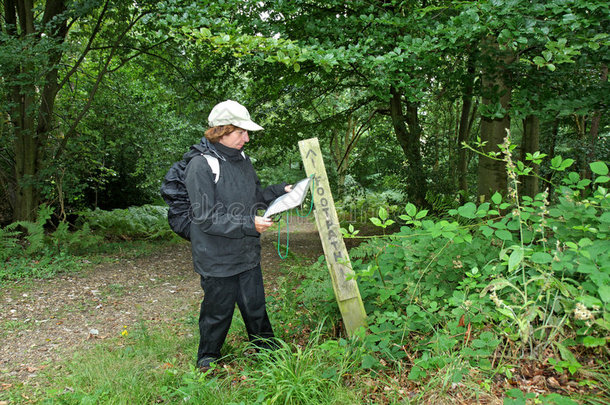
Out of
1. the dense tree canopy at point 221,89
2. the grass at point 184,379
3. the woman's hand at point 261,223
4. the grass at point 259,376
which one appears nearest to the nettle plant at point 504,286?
the grass at point 259,376

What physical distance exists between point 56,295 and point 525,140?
9.33 m

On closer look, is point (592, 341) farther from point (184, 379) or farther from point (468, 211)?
point (184, 379)

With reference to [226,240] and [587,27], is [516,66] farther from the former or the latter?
[226,240]

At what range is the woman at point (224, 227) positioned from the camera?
3021 mm

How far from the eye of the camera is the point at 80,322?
4.76m

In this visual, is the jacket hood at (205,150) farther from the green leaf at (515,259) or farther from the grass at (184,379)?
the green leaf at (515,259)

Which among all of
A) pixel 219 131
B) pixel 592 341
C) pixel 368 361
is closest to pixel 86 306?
pixel 219 131

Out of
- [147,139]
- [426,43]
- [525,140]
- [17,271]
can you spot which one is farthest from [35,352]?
[525,140]

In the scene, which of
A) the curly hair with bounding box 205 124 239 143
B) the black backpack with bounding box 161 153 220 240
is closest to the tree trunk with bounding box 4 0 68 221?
the black backpack with bounding box 161 153 220 240

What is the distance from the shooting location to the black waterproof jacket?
9.87 feet

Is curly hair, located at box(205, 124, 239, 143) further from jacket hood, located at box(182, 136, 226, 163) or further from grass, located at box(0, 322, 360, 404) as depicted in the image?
grass, located at box(0, 322, 360, 404)

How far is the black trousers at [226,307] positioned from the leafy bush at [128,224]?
6.49 m

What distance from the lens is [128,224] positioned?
959 cm

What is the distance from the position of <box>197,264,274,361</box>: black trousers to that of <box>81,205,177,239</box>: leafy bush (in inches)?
256
